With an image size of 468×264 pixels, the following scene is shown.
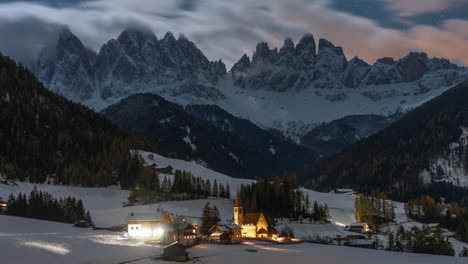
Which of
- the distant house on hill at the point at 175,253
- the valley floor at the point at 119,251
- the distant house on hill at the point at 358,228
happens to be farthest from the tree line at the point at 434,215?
the distant house on hill at the point at 175,253

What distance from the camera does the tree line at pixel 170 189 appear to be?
159 metres

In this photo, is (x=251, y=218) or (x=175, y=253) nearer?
(x=175, y=253)

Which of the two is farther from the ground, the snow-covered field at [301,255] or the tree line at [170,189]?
the tree line at [170,189]

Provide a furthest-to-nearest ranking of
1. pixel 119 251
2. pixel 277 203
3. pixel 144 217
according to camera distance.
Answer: pixel 277 203 < pixel 144 217 < pixel 119 251

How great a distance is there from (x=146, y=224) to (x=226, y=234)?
15574 millimetres

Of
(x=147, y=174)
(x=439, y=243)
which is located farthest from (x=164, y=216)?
(x=147, y=174)

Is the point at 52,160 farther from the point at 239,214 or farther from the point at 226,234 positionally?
the point at 226,234

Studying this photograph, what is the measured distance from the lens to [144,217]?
11525cm

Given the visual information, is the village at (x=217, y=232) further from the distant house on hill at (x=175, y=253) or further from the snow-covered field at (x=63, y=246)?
the distant house on hill at (x=175, y=253)

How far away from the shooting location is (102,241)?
9438cm

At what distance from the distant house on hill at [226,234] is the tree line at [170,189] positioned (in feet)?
143

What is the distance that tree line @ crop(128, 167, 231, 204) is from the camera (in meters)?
159

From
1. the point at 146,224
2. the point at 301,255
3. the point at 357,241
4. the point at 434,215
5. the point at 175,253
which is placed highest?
the point at 434,215

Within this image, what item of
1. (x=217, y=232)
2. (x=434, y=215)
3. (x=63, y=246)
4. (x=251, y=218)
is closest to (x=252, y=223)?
(x=251, y=218)
